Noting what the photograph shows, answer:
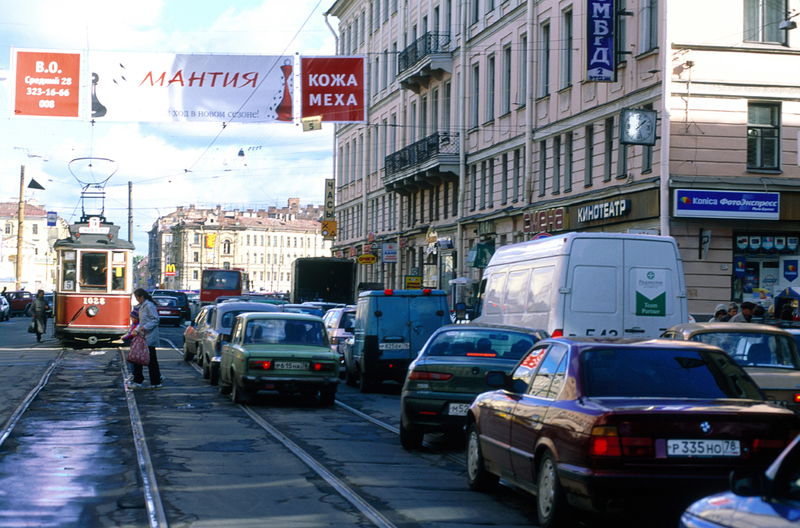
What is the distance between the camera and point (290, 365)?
52.4 feet

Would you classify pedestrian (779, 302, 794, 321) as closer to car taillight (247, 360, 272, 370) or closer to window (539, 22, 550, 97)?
car taillight (247, 360, 272, 370)

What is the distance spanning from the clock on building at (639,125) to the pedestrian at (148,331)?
41.4 feet

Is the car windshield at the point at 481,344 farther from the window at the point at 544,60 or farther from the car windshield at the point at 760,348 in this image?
the window at the point at 544,60

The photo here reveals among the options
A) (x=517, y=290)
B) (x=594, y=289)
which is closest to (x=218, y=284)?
(x=517, y=290)

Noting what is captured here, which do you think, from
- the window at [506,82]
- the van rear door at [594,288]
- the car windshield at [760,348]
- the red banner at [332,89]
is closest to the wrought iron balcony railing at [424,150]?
the window at [506,82]

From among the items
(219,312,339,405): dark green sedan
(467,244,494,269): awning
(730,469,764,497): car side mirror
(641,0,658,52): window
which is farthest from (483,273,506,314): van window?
(467,244,494,269): awning

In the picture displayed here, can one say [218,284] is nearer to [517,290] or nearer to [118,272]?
[118,272]

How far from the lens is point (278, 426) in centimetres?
1349

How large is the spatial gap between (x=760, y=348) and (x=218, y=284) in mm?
52367

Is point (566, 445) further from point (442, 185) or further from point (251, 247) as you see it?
point (251, 247)

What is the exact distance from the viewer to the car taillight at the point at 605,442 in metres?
6.39

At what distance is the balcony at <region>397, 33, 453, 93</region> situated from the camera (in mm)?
43844

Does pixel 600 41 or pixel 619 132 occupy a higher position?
pixel 600 41

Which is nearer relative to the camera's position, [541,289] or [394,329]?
[541,289]
